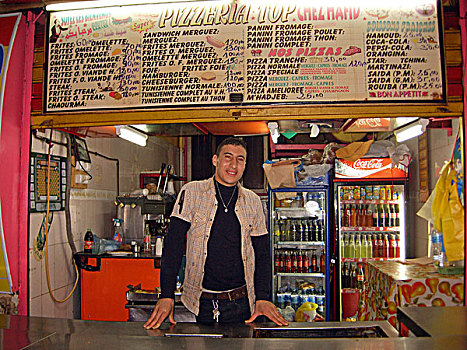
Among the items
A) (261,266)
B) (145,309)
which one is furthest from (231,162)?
(145,309)

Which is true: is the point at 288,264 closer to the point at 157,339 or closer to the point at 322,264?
the point at 322,264

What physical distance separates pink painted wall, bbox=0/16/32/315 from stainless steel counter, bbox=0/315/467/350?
1.27 m

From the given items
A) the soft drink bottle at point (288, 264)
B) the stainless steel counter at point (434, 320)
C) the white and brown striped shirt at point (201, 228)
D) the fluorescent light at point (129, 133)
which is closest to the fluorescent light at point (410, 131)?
the white and brown striped shirt at point (201, 228)

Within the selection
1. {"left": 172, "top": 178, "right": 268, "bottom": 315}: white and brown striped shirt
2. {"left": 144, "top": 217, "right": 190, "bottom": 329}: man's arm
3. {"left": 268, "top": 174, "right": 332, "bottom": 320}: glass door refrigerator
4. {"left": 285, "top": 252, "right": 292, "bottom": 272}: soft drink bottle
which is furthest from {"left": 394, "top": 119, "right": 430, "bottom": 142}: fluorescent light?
{"left": 285, "top": 252, "right": 292, "bottom": 272}: soft drink bottle

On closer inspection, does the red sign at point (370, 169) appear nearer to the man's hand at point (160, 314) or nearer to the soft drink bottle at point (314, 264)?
the soft drink bottle at point (314, 264)

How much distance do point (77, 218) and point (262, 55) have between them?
327 centimetres

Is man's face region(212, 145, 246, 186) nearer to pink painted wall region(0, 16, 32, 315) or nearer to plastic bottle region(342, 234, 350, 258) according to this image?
pink painted wall region(0, 16, 32, 315)

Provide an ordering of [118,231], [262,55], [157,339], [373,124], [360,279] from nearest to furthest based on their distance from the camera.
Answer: [157,339]
[262,55]
[373,124]
[118,231]
[360,279]

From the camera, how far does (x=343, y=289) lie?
19.8 ft

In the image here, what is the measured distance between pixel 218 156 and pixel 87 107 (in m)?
1.12

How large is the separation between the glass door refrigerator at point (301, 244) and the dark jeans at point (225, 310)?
129 inches

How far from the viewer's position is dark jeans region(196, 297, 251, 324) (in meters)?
2.76

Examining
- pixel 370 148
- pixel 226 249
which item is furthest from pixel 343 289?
pixel 226 249

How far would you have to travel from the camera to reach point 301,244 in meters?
5.96
